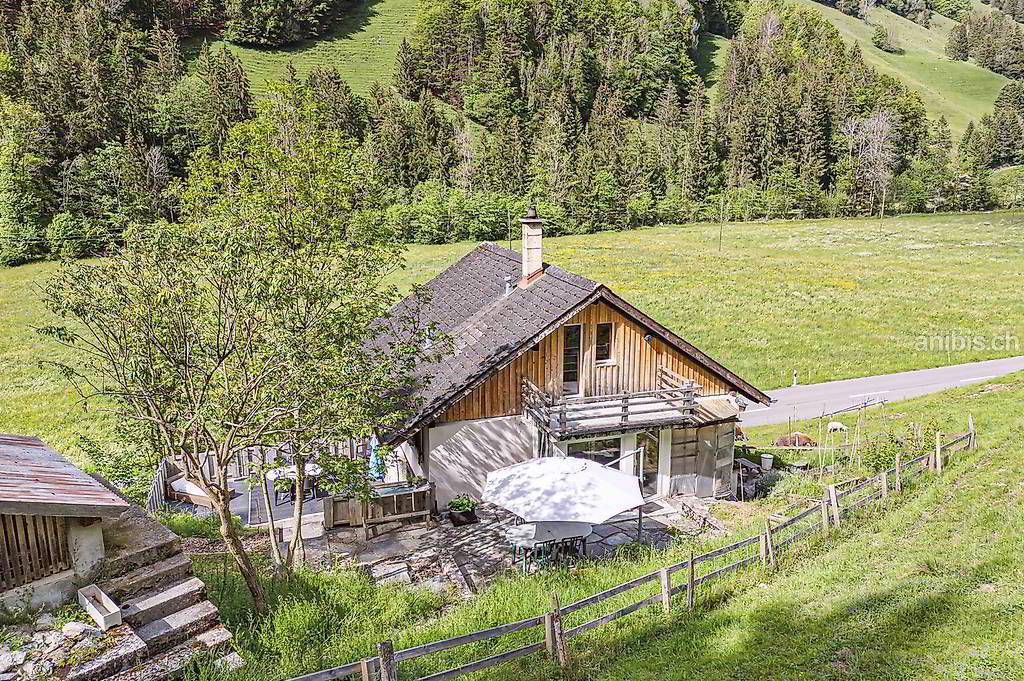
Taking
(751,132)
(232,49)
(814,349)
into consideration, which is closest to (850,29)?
(751,132)

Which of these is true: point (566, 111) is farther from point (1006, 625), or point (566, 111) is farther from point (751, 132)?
point (1006, 625)

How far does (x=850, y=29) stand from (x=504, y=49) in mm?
120007

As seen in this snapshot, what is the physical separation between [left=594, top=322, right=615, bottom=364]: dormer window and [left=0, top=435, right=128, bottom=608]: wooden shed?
1266 centimetres

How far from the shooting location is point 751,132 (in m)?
109

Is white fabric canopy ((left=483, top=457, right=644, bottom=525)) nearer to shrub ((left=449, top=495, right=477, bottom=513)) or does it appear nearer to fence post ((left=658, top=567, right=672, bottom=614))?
shrub ((left=449, top=495, right=477, bottom=513))

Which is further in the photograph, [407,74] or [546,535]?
[407,74]

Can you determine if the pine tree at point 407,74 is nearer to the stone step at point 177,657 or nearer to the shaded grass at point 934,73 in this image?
the shaded grass at point 934,73

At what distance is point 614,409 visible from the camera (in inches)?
739

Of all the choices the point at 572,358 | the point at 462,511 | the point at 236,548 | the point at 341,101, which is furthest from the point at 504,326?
the point at 341,101

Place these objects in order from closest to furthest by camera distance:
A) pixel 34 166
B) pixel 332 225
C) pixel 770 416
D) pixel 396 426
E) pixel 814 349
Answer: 1. pixel 396 426
2. pixel 332 225
3. pixel 770 416
4. pixel 814 349
5. pixel 34 166

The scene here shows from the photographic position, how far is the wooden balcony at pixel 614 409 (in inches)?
676

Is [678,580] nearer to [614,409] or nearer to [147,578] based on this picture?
[614,409]

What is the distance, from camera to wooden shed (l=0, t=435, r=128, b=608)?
800 centimetres

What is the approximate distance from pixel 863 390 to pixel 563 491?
2327cm
